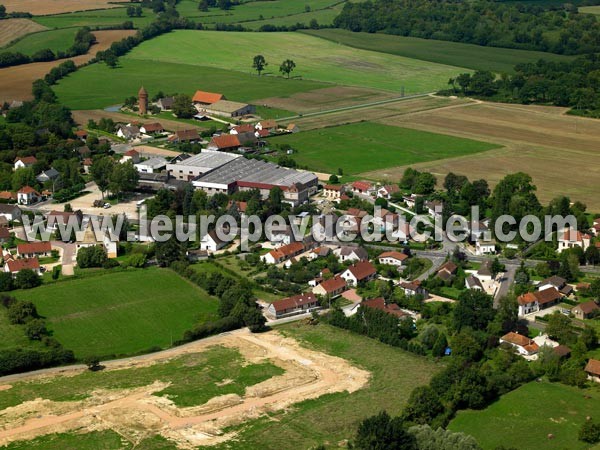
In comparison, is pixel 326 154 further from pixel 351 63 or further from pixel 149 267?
pixel 351 63

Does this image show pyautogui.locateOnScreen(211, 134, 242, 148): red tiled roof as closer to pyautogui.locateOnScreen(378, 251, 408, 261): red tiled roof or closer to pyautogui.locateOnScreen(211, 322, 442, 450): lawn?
pyautogui.locateOnScreen(378, 251, 408, 261): red tiled roof

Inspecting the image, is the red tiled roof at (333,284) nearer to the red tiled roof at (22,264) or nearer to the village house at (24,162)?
the red tiled roof at (22,264)

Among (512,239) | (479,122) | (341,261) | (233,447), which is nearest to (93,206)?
(341,261)

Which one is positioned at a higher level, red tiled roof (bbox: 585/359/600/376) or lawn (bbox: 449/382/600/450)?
red tiled roof (bbox: 585/359/600/376)

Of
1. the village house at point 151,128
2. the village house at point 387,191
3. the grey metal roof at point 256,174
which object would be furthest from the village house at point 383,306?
the village house at point 151,128

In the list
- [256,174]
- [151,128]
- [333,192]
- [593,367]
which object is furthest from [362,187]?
[593,367]

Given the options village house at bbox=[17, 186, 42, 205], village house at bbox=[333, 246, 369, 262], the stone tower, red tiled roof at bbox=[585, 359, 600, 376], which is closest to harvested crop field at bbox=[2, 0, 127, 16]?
the stone tower
